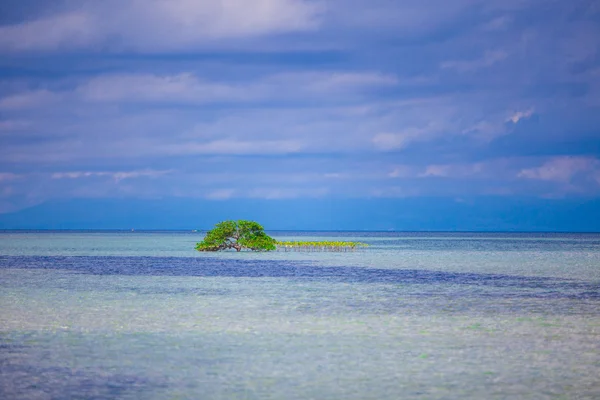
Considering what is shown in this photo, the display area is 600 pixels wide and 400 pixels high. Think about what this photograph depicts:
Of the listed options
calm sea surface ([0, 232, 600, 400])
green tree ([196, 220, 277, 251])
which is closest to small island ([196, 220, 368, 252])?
green tree ([196, 220, 277, 251])

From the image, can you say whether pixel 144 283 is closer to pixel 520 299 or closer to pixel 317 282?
pixel 317 282

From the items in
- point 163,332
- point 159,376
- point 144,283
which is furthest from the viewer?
point 144,283

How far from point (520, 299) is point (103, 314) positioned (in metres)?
24.3

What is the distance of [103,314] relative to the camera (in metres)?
37.0

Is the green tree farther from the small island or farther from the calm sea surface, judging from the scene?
the calm sea surface

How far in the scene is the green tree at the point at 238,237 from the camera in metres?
113

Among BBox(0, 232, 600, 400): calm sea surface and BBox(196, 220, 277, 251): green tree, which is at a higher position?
BBox(196, 220, 277, 251): green tree

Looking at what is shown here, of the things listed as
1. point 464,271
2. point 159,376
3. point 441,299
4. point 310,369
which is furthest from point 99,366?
point 464,271

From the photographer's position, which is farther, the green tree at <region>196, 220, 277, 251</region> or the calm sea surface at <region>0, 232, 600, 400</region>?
the green tree at <region>196, 220, 277, 251</region>

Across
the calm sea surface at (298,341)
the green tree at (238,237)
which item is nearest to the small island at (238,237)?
the green tree at (238,237)

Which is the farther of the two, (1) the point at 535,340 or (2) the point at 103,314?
(2) the point at 103,314

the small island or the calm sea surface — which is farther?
the small island

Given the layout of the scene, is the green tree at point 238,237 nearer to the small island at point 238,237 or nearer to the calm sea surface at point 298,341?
the small island at point 238,237

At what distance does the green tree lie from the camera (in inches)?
4441
